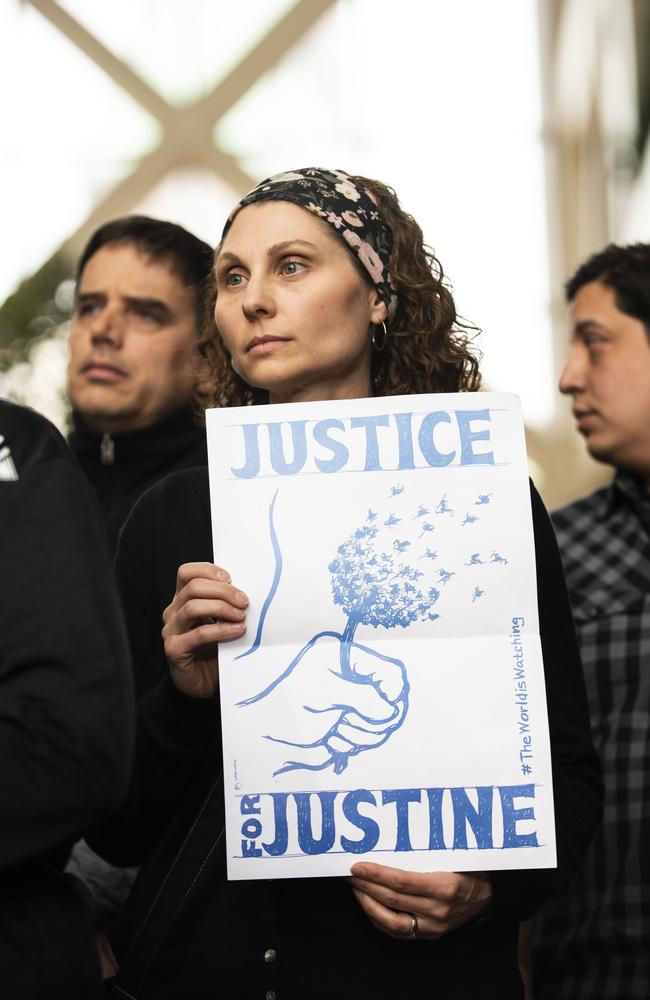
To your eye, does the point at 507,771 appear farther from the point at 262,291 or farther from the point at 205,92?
the point at 205,92

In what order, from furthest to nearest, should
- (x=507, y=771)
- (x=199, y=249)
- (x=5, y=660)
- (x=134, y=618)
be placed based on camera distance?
(x=199, y=249)
(x=134, y=618)
(x=507, y=771)
(x=5, y=660)

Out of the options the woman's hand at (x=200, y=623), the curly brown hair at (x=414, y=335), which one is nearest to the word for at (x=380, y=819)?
the woman's hand at (x=200, y=623)

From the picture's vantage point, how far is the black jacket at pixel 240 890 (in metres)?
1.26

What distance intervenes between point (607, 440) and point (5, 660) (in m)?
1.67

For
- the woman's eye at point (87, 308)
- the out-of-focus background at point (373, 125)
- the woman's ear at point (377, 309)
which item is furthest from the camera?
the out-of-focus background at point (373, 125)

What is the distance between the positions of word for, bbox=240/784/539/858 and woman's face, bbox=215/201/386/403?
0.49m

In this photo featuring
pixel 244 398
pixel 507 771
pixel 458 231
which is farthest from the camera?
pixel 458 231

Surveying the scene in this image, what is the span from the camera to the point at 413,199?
6434 millimetres

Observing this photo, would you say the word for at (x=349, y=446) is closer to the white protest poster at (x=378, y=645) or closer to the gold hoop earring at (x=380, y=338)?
the white protest poster at (x=378, y=645)

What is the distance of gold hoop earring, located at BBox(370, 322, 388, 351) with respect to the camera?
5.27 ft

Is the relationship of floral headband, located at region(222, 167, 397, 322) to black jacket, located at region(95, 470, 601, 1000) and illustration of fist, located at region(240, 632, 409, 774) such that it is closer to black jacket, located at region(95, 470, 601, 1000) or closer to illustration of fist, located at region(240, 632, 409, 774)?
black jacket, located at region(95, 470, 601, 1000)

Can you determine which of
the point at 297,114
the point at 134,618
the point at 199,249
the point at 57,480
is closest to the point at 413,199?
the point at 297,114

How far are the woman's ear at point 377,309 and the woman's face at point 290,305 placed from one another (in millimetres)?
22

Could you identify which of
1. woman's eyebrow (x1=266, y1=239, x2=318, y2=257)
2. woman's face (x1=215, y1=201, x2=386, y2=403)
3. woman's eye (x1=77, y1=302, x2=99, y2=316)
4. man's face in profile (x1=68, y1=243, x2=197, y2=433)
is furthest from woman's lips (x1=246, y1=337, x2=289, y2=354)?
woman's eye (x1=77, y1=302, x2=99, y2=316)
